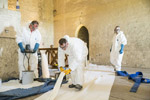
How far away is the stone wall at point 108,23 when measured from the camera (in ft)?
22.6

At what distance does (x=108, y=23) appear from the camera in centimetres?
826

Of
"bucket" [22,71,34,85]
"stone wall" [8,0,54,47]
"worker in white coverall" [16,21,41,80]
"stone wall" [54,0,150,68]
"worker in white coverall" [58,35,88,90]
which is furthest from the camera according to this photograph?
"stone wall" [8,0,54,47]

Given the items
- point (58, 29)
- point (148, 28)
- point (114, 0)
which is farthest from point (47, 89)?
point (58, 29)

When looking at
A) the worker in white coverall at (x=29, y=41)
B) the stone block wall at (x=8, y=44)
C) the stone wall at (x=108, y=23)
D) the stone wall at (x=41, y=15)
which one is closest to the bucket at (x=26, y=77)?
the worker in white coverall at (x=29, y=41)

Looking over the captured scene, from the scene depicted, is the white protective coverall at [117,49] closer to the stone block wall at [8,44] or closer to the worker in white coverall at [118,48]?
the worker in white coverall at [118,48]

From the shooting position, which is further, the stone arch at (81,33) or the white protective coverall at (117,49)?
the stone arch at (81,33)

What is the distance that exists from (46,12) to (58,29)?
1729 mm

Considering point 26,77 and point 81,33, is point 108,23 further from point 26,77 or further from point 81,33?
point 26,77

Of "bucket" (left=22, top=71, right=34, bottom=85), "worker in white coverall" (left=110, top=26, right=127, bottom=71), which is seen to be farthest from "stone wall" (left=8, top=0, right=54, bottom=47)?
"bucket" (left=22, top=71, right=34, bottom=85)

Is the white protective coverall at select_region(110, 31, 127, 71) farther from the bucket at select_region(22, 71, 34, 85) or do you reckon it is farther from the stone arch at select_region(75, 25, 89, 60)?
the stone arch at select_region(75, 25, 89, 60)

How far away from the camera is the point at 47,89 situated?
2.72 meters

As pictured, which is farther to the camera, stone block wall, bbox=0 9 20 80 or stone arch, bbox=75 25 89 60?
stone arch, bbox=75 25 89 60

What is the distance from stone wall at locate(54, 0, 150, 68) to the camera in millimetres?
6895

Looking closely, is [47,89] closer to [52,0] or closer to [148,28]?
[148,28]
